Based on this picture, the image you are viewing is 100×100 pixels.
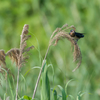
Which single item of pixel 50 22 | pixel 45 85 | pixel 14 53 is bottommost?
pixel 45 85

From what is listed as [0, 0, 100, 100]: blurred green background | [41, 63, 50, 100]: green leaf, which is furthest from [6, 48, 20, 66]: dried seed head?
[0, 0, 100, 100]: blurred green background

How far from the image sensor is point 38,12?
4.79m

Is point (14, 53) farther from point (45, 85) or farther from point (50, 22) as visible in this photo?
point (50, 22)

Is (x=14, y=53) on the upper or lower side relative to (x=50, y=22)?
lower

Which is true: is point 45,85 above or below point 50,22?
below

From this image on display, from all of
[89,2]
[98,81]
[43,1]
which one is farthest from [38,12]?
[98,81]

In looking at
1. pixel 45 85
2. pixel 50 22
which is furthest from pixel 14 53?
pixel 50 22

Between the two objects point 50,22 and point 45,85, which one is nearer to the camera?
point 45,85

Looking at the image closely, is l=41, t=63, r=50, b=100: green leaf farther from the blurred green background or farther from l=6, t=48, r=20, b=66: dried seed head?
the blurred green background

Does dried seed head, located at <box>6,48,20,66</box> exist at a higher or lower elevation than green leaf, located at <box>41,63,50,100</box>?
higher

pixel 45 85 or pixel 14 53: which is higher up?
pixel 14 53

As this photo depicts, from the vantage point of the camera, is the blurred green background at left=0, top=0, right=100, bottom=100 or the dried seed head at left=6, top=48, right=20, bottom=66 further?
the blurred green background at left=0, top=0, right=100, bottom=100

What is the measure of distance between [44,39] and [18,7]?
3.49 feet

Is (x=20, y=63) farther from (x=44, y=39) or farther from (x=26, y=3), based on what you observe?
(x=26, y=3)
